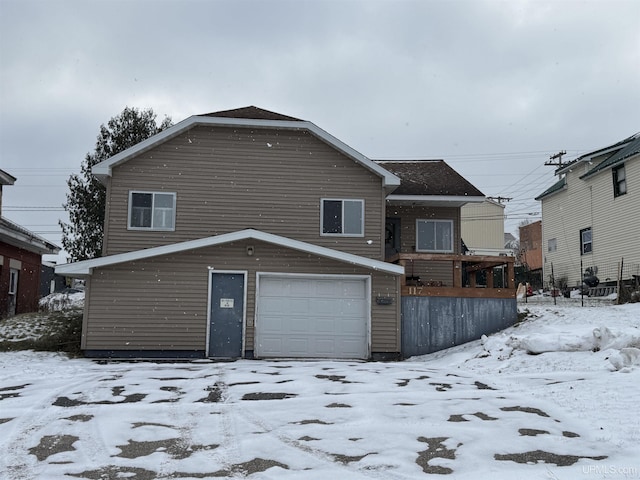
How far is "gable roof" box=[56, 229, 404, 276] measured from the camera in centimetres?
1399

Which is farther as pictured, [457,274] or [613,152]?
[613,152]

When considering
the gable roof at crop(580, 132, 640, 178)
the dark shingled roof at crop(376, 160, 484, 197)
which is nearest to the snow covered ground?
the dark shingled roof at crop(376, 160, 484, 197)

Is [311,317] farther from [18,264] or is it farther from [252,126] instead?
[18,264]

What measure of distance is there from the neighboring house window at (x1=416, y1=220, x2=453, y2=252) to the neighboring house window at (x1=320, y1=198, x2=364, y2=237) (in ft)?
12.3

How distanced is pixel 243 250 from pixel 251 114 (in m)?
4.14

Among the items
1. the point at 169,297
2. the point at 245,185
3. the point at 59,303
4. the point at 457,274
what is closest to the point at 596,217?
the point at 457,274

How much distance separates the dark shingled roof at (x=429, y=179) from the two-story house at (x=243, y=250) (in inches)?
80.6

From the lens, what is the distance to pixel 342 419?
23.4ft

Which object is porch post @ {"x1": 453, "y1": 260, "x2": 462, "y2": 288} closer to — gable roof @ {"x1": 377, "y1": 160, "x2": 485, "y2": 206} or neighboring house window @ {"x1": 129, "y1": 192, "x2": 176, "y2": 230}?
gable roof @ {"x1": 377, "y1": 160, "x2": 485, "y2": 206}

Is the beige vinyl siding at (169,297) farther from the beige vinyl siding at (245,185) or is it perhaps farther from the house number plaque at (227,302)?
the beige vinyl siding at (245,185)

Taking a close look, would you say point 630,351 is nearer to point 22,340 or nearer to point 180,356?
point 180,356

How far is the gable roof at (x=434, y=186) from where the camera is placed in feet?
58.7

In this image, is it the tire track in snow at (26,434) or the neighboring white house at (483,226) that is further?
the neighboring white house at (483,226)

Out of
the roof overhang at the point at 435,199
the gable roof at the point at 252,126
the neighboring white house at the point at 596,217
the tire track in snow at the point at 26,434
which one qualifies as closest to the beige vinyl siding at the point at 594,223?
the neighboring white house at the point at 596,217
